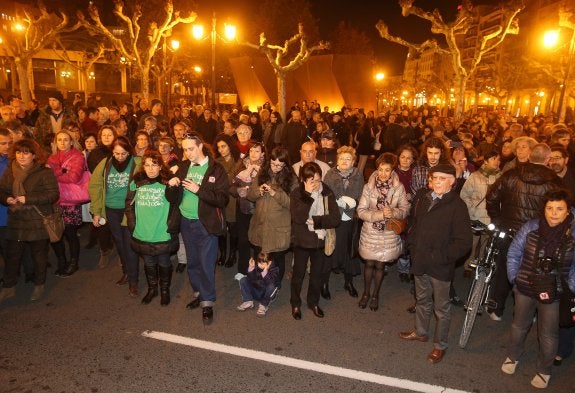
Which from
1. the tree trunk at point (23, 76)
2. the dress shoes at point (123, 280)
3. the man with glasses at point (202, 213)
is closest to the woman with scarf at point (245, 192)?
the man with glasses at point (202, 213)

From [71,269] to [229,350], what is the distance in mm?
3238

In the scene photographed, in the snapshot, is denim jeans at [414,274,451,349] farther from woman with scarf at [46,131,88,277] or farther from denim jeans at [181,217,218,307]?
woman with scarf at [46,131,88,277]

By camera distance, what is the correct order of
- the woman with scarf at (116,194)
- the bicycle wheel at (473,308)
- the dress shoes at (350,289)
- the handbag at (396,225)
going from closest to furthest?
1. the bicycle wheel at (473,308)
2. the handbag at (396,225)
3. the woman with scarf at (116,194)
4. the dress shoes at (350,289)

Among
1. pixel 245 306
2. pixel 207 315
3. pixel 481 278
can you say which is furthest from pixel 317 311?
pixel 481 278

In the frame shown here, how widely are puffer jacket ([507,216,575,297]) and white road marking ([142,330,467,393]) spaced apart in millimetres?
1173

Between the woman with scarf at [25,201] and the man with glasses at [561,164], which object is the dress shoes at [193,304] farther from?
the man with glasses at [561,164]

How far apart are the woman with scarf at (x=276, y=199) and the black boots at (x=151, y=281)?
4.68ft

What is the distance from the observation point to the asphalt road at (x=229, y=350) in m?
4.04

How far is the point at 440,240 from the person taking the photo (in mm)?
4316

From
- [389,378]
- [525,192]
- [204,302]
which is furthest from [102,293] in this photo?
[525,192]

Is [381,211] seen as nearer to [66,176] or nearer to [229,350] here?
[229,350]

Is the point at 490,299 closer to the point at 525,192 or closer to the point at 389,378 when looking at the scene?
the point at 525,192

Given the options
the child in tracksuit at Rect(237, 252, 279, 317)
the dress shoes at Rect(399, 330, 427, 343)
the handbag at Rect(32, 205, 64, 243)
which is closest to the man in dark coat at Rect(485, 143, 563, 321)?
the dress shoes at Rect(399, 330, 427, 343)

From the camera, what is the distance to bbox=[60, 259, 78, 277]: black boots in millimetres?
6312
